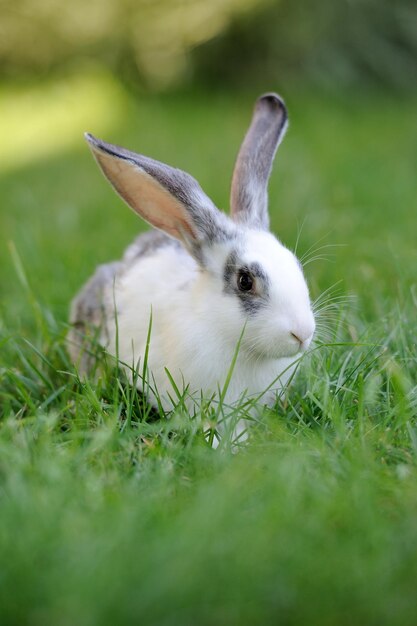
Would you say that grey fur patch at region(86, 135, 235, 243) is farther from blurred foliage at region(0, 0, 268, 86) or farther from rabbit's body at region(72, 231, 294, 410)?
blurred foliage at region(0, 0, 268, 86)

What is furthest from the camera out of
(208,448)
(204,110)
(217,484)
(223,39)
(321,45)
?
(321,45)

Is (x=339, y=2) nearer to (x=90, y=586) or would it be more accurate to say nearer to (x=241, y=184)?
(x=241, y=184)

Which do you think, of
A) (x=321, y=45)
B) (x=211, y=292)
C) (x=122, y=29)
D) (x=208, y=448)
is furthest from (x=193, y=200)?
(x=321, y=45)

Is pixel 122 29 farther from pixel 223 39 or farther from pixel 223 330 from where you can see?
pixel 223 330

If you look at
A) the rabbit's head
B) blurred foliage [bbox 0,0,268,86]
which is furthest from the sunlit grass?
the rabbit's head

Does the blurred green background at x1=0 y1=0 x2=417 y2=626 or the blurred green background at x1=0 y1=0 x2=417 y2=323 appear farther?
the blurred green background at x1=0 y1=0 x2=417 y2=323

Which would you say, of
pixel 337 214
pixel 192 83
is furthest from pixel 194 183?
pixel 192 83
